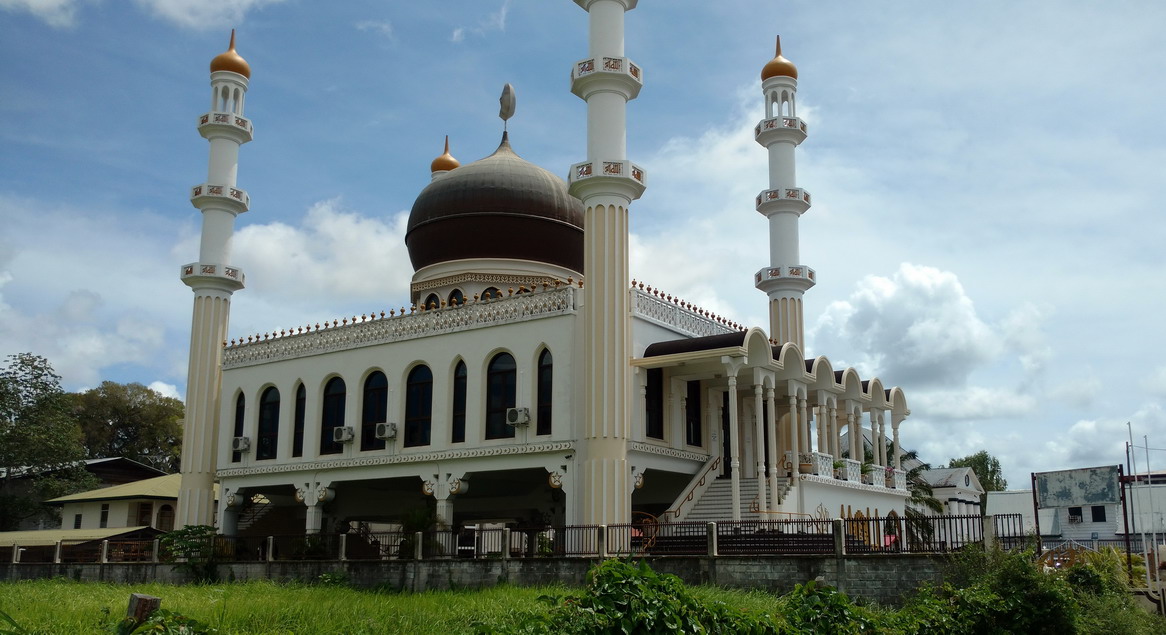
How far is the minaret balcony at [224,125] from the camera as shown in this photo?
34.5m

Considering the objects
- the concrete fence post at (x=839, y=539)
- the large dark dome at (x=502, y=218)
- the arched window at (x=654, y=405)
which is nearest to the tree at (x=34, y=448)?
the large dark dome at (x=502, y=218)

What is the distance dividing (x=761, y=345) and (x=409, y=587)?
31.9 feet

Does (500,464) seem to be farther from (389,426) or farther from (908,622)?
(908,622)

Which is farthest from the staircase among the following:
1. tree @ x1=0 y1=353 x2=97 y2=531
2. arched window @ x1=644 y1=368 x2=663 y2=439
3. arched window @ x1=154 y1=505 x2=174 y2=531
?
tree @ x1=0 y1=353 x2=97 y2=531

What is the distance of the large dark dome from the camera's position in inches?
1277

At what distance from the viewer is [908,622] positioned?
14.0 m

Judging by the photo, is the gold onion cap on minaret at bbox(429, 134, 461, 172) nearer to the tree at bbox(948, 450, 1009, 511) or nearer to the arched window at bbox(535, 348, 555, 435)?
the arched window at bbox(535, 348, 555, 435)

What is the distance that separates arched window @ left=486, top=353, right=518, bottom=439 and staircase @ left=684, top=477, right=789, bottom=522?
5.06 m

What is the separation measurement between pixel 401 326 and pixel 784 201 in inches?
471

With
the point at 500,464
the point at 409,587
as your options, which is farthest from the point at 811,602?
the point at 500,464

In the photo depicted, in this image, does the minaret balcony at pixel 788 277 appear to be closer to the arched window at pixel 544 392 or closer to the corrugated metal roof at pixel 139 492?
A: the arched window at pixel 544 392

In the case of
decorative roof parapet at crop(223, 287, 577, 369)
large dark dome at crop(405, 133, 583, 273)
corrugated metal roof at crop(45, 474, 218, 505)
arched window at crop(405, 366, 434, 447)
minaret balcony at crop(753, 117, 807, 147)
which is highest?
minaret balcony at crop(753, 117, 807, 147)

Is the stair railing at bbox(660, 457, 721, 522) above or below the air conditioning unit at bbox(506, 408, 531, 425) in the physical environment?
below

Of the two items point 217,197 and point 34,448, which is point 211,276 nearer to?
point 217,197
